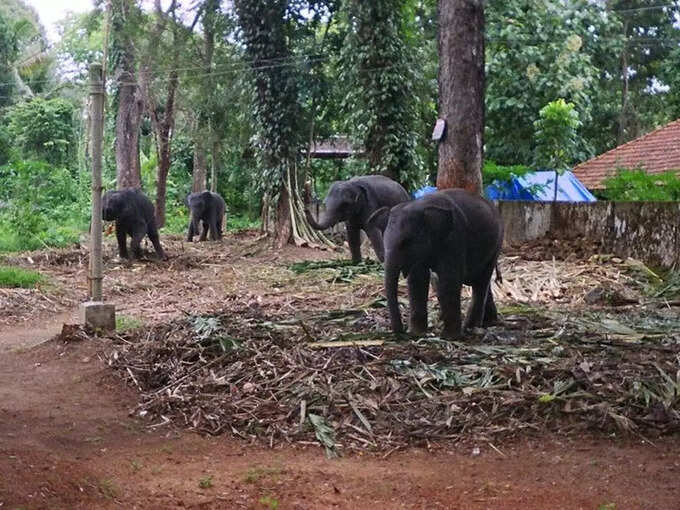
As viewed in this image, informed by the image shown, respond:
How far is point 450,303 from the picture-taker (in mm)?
7207

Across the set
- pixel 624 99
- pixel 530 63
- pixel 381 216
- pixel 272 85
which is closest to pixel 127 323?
pixel 381 216

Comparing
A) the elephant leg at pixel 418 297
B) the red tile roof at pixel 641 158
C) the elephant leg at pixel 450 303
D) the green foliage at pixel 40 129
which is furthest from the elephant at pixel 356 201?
the green foliage at pixel 40 129

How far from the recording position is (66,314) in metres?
10.9

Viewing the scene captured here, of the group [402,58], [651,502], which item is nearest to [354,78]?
[402,58]

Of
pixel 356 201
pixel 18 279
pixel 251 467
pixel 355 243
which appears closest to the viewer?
pixel 251 467

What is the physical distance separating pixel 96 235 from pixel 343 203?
208 inches

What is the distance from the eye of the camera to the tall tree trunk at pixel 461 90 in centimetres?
974

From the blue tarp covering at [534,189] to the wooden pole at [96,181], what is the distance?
894 centimetres

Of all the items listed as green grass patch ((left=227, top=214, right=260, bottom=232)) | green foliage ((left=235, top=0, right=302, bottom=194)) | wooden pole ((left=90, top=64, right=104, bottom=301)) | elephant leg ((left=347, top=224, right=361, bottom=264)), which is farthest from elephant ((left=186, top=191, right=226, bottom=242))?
wooden pole ((left=90, top=64, right=104, bottom=301))

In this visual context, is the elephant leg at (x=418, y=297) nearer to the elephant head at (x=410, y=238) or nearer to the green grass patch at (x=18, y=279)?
the elephant head at (x=410, y=238)

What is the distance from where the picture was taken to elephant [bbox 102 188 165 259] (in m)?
15.5

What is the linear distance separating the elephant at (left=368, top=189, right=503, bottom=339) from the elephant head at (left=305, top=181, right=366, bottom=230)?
5.40 m

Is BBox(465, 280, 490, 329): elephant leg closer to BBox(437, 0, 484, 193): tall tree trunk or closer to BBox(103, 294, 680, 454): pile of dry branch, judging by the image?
BBox(103, 294, 680, 454): pile of dry branch

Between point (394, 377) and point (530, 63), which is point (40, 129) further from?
point (394, 377)
